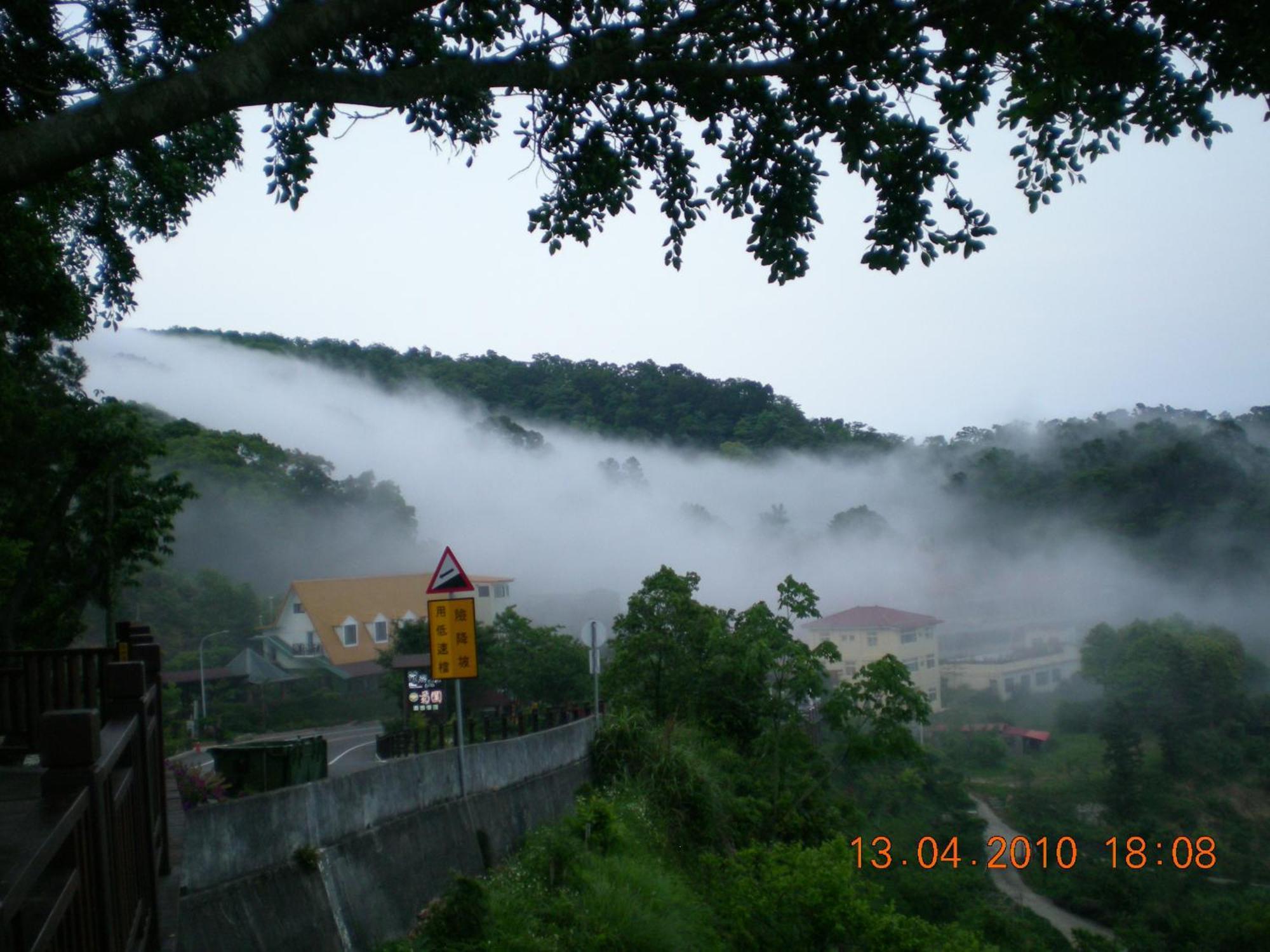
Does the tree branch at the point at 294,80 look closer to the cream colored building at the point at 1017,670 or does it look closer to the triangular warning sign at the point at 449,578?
the triangular warning sign at the point at 449,578

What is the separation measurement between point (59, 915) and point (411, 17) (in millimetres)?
5951

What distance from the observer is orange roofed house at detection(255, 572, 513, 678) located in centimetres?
3772

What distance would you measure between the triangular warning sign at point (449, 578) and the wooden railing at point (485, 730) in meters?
5.60

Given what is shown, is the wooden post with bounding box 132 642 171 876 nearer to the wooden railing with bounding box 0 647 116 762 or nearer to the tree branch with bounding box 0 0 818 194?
the wooden railing with bounding box 0 647 116 762

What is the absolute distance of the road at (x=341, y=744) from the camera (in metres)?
21.0

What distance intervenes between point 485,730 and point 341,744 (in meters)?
12.7

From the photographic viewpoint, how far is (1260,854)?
1321 inches

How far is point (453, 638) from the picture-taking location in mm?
11500

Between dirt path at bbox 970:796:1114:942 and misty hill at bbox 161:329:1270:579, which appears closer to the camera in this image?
dirt path at bbox 970:796:1114:942

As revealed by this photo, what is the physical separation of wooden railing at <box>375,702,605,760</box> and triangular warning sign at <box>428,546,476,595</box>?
560cm

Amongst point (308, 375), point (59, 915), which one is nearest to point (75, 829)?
point (59, 915)

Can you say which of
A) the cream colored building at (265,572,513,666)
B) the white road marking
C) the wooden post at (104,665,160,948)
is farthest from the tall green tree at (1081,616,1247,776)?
the wooden post at (104,665,160,948)

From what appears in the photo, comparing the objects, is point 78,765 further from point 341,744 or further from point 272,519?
point 272,519

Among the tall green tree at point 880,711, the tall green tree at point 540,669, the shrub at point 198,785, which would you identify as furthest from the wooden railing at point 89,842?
the tall green tree at point 540,669
